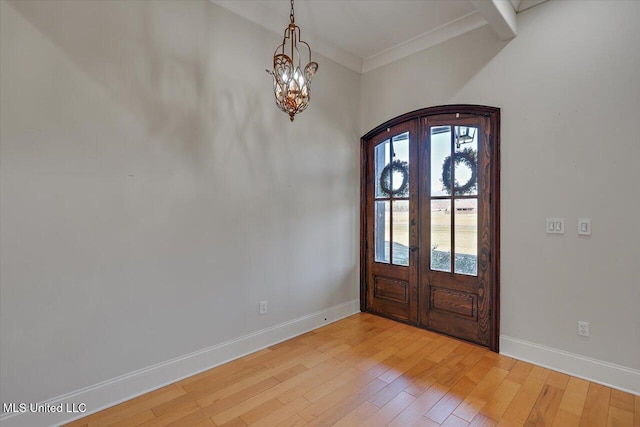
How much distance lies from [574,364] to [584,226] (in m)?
1.10

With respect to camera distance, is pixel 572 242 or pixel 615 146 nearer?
pixel 615 146

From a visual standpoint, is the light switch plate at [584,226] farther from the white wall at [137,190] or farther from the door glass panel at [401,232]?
the white wall at [137,190]

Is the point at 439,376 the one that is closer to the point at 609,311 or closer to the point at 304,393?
the point at 304,393

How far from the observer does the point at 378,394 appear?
218 cm

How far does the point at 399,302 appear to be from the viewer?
3.55 metres

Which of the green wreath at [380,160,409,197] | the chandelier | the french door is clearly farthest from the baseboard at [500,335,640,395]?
the chandelier

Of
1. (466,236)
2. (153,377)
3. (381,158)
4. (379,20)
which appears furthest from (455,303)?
(379,20)

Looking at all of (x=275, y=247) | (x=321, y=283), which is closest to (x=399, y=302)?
(x=321, y=283)

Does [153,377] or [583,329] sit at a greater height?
[583,329]

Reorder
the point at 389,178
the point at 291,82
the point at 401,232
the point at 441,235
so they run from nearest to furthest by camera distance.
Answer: the point at 291,82 → the point at 441,235 → the point at 401,232 → the point at 389,178

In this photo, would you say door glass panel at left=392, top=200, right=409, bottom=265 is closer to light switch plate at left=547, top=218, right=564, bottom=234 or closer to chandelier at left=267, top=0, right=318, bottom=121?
light switch plate at left=547, top=218, right=564, bottom=234

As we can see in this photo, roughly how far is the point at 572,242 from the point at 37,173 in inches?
150

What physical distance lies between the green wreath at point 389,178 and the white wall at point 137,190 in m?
1.06

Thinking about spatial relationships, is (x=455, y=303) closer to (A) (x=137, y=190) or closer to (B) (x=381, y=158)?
(B) (x=381, y=158)
